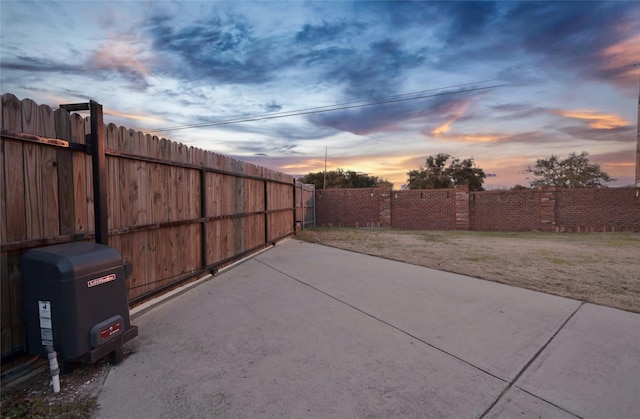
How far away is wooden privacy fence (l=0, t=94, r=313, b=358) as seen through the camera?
7.71ft

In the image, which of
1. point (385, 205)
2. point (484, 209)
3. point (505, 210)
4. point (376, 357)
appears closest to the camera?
point (376, 357)

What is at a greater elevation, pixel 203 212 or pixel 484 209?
pixel 203 212

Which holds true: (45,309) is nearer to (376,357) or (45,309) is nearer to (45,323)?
(45,323)

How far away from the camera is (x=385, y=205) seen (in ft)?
62.4

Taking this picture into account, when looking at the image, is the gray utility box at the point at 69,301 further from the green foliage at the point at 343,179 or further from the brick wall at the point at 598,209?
the green foliage at the point at 343,179

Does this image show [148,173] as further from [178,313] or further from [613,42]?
[613,42]

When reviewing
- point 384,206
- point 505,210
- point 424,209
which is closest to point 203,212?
point 384,206

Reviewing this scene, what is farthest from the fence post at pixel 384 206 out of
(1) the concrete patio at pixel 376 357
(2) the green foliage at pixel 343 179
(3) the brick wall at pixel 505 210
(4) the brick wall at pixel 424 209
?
(2) the green foliage at pixel 343 179

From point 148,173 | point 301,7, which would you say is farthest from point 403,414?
point 301,7

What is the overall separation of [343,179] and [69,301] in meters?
37.1

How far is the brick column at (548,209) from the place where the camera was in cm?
1659

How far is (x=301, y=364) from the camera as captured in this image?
8.82 feet

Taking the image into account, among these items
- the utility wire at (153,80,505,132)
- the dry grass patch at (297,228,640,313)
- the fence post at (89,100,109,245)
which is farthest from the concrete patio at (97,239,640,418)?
the utility wire at (153,80,505,132)

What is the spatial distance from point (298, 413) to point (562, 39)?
1155 centimetres
